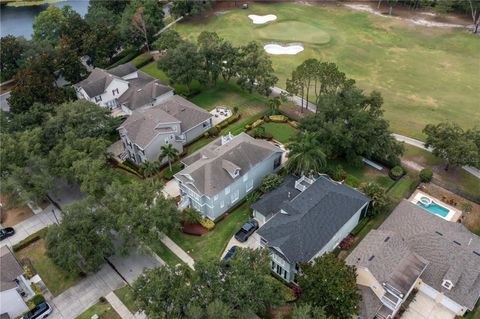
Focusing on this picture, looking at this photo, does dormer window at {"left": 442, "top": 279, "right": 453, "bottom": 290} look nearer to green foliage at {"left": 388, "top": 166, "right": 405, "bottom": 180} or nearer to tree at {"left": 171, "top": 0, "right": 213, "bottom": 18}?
green foliage at {"left": 388, "top": 166, "right": 405, "bottom": 180}

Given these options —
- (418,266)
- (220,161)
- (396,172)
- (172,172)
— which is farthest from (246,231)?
(396,172)

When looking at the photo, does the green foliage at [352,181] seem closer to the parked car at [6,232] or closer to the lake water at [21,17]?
the parked car at [6,232]

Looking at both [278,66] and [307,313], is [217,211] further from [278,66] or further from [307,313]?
[278,66]

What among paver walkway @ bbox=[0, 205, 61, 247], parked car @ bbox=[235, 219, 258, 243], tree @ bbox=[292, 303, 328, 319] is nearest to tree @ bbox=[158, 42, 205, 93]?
paver walkway @ bbox=[0, 205, 61, 247]

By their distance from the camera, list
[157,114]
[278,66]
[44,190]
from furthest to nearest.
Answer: [278,66], [157,114], [44,190]

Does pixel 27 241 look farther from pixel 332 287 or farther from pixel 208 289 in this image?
pixel 332 287

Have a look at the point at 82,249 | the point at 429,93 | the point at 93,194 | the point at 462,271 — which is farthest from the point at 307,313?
the point at 429,93
